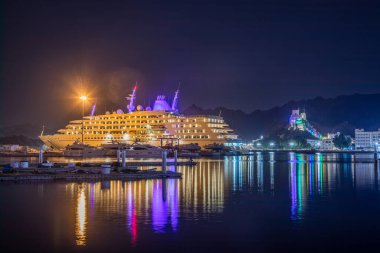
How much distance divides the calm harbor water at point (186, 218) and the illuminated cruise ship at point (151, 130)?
69651 mm

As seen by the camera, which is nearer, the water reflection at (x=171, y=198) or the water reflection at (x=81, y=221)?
the water reflection at (x=81, y=221)

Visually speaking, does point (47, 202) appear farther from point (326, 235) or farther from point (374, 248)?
point (374, 248)

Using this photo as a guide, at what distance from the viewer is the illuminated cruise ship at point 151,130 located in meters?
99.5

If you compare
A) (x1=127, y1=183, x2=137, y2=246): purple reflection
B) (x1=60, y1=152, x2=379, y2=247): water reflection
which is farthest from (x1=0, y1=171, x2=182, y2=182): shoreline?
(x1=127, y1=183, x2=137, y2=246): purple reflection

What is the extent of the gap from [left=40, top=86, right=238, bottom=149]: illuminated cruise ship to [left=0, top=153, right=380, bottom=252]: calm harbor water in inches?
2742

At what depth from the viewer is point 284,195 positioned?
23.8m

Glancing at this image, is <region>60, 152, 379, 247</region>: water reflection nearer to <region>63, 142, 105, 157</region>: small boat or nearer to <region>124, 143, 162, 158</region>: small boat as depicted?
<region>124, 143, 162, 158</region>: small boat

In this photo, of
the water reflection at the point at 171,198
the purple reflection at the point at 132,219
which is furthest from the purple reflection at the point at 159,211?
the purple reflection at the point at 132,219

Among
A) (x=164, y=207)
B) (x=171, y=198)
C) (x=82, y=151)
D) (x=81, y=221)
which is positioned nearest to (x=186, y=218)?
(x=164, y=207)

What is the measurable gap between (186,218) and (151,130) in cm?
8547

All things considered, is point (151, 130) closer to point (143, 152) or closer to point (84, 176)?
point (143, 152)

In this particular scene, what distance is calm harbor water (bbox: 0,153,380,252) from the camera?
12820mm

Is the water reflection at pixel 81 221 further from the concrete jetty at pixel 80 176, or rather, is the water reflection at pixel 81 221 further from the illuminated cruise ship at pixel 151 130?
the illuminated cruise ship at pixel 151 130

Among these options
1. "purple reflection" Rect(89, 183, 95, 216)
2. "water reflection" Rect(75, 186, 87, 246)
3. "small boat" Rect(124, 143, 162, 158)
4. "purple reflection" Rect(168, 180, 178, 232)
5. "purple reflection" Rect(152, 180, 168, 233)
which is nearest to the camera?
"water reflection" Rect(75, 186, 87, 246)
